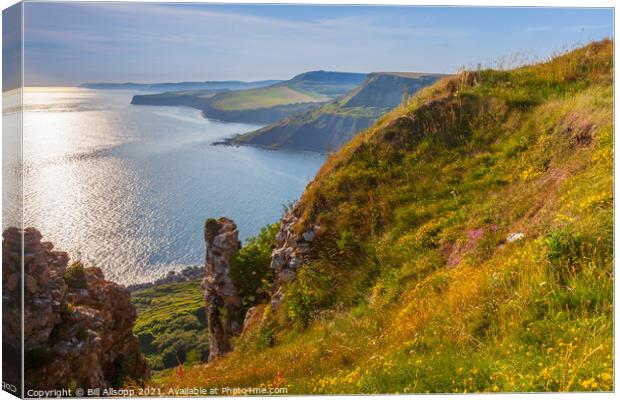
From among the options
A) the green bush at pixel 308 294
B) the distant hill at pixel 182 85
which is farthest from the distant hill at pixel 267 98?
the green bush at pixel 308 294

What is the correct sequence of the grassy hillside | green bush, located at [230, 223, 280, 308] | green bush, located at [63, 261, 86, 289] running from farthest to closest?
green bush, located at [230, 223, 280, 308] < green bush, located at [63, 261, 86, 289] < the grassy hillside

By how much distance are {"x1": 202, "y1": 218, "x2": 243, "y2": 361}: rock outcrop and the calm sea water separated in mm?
679

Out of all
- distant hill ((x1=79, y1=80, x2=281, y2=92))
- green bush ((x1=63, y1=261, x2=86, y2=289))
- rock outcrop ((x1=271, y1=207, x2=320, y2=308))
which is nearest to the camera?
green bush ((x1=63, y1=261, x2=86, y2=289))

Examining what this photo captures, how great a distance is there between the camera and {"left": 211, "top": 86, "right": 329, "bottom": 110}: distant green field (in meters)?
11.4

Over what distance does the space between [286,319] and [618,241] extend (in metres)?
5.42

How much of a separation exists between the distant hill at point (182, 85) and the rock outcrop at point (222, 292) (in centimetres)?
328

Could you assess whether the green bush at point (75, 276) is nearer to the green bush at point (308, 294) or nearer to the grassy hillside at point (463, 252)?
the grassy hillside at point (463, 252)

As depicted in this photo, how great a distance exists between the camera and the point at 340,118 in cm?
1266

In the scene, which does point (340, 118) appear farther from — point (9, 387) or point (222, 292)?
point (9, 387)

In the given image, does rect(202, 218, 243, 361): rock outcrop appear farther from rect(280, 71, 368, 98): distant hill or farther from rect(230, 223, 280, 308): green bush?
rect(280, 71, 368, 98): distant hill

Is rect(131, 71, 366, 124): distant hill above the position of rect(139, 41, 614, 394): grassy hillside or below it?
above

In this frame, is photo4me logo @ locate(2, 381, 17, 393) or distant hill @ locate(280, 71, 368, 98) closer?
photo4me logo @ locate(2, 381, 17, 393)

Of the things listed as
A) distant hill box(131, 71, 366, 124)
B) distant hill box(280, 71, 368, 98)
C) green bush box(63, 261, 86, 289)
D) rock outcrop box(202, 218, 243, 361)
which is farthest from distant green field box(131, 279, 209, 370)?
distant hill box(280, 71, 368, 98)

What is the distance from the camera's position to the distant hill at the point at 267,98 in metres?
10.8
